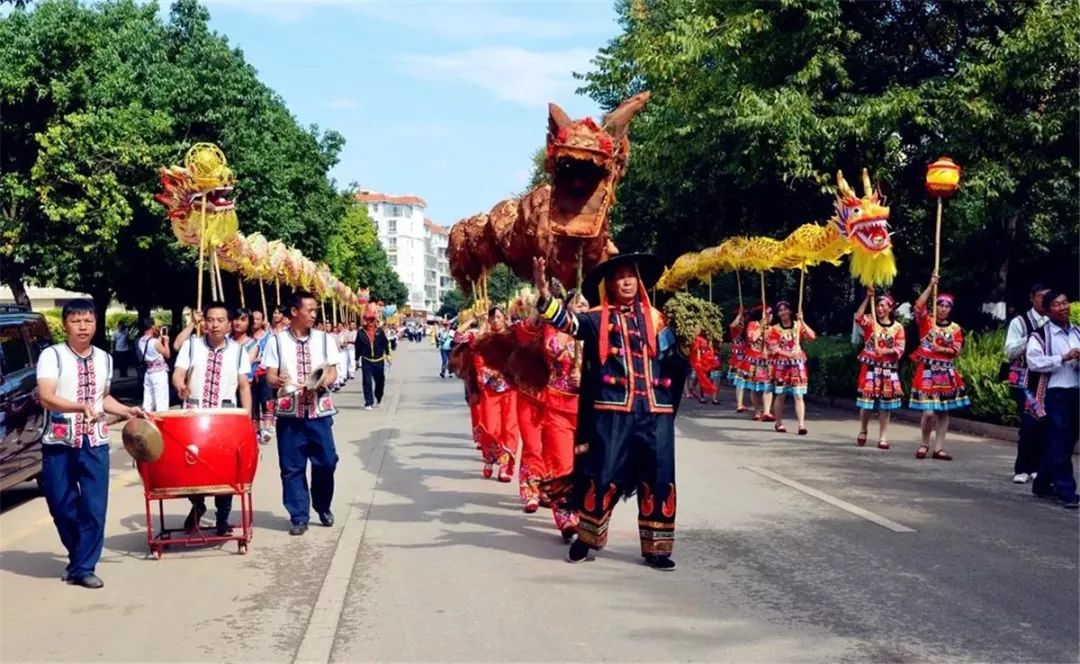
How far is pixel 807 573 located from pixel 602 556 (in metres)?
1.42

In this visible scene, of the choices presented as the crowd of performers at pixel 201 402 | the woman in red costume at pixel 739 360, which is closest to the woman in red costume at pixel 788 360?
the woman in red costume at pixel 739 360

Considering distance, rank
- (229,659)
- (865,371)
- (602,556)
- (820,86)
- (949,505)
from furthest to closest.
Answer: (820,86)
(865,371)
(949,505)
(602,556)
(229,659)

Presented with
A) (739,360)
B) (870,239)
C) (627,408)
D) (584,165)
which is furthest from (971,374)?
(627,408)

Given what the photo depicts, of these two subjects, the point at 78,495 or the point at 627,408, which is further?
the point at 627,408

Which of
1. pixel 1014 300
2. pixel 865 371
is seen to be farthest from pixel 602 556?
pixel 1014 300

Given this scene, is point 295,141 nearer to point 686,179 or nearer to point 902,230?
point 686,179

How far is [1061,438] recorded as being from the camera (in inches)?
403

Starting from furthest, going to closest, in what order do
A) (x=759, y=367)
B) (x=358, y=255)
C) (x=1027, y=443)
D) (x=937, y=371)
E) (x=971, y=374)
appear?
(x=358, y=255) → (x=759, y=367) → (x=971, y=374) → (x=937, y=371) → (x=1027, y=443)

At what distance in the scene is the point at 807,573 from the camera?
298 inches

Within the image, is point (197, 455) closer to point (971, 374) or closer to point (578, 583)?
point (578, 583)

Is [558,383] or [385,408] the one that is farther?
[385,408]

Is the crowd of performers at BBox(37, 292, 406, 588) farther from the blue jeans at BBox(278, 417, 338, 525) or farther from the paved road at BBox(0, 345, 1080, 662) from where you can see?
the paved road at BBox(0, 345, 1080, 662)

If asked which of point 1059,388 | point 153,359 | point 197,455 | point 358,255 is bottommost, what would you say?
point 197,455

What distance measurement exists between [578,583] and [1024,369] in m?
5.75
